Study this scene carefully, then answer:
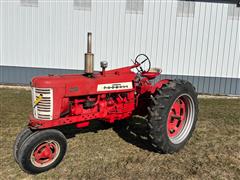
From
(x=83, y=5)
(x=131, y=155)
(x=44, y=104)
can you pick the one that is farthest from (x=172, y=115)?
(x=83, y=5)

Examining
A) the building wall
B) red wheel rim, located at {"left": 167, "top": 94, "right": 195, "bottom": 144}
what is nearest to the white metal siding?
the building wall

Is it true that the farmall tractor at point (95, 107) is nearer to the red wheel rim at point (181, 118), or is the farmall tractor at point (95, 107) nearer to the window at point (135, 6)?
the red wheel rim at point (181, 118)

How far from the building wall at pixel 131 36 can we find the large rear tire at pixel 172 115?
5.23 meters

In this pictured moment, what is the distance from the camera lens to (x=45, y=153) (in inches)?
127

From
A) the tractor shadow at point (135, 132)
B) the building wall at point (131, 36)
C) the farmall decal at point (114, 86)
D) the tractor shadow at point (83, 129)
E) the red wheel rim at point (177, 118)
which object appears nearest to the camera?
the farmall decal at point (114, 86)

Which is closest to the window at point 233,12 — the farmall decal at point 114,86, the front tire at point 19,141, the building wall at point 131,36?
the building wall at point 131,36

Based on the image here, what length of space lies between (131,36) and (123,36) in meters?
0.29

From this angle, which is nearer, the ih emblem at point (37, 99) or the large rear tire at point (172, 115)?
the ih emblem at point (37, 99)

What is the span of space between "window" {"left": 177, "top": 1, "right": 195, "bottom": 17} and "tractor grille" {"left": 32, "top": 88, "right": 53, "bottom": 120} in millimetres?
6967

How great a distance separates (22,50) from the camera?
9.46 m

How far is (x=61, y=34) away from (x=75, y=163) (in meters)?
6.64

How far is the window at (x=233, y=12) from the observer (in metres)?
8.88

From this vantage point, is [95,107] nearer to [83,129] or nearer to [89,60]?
[89,60]

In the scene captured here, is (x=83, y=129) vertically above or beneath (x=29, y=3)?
beneath
